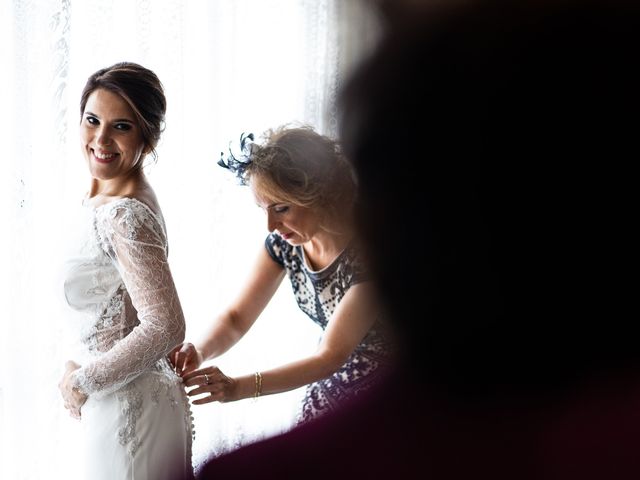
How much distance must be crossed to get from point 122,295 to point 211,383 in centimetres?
26

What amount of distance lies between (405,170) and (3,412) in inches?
79.0

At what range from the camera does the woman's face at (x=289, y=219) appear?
1810 mm

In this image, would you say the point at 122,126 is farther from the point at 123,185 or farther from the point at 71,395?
the point at 71,395

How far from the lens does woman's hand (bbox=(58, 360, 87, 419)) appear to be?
1.55m

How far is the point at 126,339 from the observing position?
150 centimetres

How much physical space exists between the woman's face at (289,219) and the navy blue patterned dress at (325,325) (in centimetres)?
8

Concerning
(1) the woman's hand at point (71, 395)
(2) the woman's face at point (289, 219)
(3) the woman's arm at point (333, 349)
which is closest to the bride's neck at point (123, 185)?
(2) the woman's face at point (289, 219)

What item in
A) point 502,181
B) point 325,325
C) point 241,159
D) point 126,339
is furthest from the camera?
point 325,325

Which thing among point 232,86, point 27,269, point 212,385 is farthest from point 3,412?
point 232,86

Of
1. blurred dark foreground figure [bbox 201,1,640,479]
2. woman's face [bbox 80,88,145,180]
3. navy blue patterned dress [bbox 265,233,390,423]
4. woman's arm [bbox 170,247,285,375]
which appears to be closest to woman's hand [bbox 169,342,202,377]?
woman's arm [bbox 170,247,285,375]

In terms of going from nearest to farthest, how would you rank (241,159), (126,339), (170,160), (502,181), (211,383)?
(502,181) < (126,339) < (211,383) < (241,159) < (170,160)

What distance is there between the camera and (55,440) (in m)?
2.02

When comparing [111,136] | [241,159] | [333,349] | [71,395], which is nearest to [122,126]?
[111,136]

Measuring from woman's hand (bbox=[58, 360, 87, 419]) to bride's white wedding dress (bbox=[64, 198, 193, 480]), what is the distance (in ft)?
0.05
